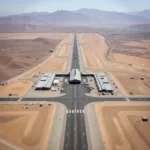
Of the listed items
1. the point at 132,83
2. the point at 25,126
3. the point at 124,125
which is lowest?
the point at 124,125

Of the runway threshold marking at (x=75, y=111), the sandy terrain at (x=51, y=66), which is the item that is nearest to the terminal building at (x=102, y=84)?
the runway threshold marking at (x=75, y=111)

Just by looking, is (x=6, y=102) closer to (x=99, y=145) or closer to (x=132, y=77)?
(x=99, y=145)

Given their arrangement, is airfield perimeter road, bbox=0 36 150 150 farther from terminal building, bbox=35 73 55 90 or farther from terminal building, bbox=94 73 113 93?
terminal building, bbox=35 73 55 90

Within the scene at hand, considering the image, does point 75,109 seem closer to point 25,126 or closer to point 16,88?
point 25,126

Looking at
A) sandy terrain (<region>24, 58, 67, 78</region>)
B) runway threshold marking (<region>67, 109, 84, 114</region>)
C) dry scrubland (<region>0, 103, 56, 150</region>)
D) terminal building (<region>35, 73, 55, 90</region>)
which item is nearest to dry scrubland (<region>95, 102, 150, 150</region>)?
runway threshold marking (<region>67, 109, 84, 114</region>)

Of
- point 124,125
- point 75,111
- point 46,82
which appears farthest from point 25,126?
point 46,82

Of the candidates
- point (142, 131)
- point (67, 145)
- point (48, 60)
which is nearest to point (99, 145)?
point (67, 145)
